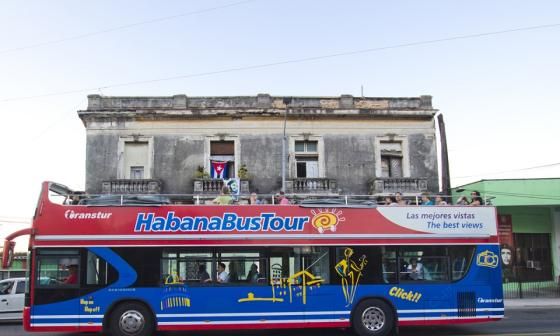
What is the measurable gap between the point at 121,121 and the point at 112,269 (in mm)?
15954

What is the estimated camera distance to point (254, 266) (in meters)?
12.7

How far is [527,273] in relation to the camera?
2681 centimetres

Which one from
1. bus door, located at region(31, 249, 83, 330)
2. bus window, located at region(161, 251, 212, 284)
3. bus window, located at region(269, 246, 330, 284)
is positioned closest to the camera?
bus door, located at region(31, 249, 83, 330)

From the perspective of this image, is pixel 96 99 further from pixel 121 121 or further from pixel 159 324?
pixel 159 324

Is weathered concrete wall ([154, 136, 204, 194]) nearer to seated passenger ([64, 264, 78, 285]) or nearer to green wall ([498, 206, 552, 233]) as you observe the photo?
seated passenger ([64, 264, 78, 285])

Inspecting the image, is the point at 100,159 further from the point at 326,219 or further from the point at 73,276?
the point at 326,219

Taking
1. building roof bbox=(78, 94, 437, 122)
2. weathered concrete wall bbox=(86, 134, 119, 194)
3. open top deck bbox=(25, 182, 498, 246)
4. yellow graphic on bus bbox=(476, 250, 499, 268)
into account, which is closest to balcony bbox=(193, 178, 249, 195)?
building roof bbox=(78, 94, 437, 122)

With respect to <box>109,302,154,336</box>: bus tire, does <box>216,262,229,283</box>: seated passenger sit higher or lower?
higher

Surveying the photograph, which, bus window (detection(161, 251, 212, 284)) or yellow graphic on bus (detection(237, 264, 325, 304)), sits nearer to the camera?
bus window (detection(161, 251, 212, 284))

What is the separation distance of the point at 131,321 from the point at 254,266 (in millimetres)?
3051

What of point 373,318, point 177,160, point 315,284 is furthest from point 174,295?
point 177,160

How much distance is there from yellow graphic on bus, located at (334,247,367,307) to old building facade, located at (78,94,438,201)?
13.7 m

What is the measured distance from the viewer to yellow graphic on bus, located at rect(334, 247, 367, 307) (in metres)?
12.8

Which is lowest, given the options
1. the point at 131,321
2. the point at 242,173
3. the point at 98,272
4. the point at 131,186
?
the point at 131,321
